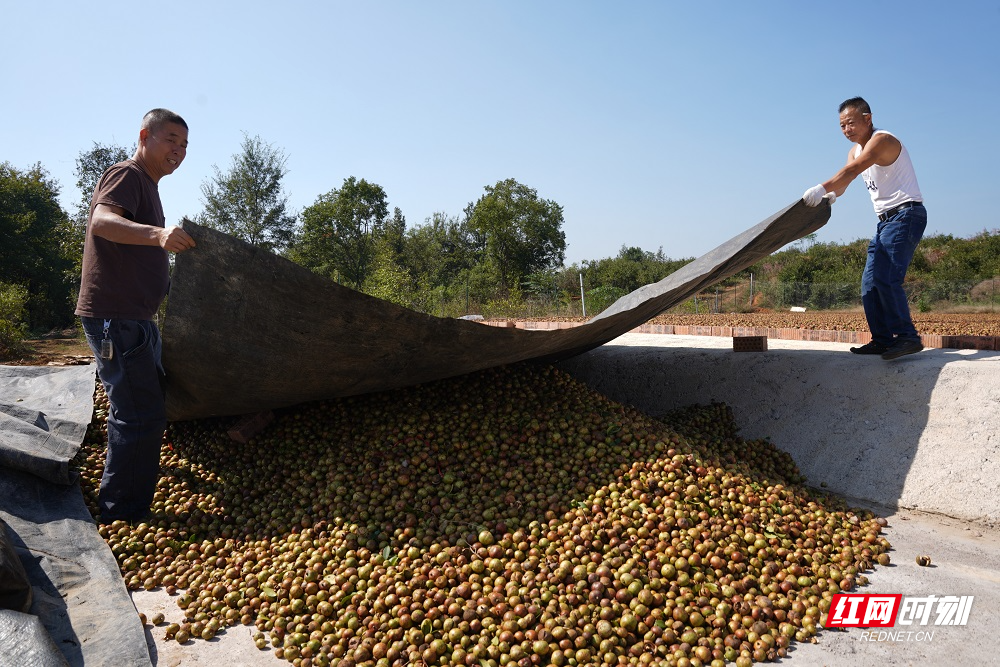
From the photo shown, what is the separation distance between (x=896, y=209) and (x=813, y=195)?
855mm

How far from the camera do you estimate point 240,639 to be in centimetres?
209

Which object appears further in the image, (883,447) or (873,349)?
(873,349)

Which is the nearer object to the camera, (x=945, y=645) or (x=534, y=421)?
(x=945, y=645)

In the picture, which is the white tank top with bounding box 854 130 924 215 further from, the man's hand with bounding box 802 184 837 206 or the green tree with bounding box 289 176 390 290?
the green tree with bounding box 289 176 390 290

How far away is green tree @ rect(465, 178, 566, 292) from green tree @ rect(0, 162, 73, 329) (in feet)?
55.0

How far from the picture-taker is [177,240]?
225cm

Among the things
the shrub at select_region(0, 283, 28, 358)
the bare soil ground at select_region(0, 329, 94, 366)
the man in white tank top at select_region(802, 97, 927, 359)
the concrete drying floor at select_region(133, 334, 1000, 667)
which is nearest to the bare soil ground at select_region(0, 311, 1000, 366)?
the bare soil ground at select_region(0, 329, 94, 366)

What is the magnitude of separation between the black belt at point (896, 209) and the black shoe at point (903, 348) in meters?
0.76

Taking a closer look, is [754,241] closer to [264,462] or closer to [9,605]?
[264,462]

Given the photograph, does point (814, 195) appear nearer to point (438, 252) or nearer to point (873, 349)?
point (873, 349)

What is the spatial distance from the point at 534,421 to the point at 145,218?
208cm

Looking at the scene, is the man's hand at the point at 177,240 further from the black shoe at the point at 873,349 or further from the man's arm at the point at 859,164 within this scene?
the black shoe at the point at 873,349

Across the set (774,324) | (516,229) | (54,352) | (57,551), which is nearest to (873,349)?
(57,551)

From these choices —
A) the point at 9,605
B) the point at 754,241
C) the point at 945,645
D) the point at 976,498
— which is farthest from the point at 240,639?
the point at 976,498
